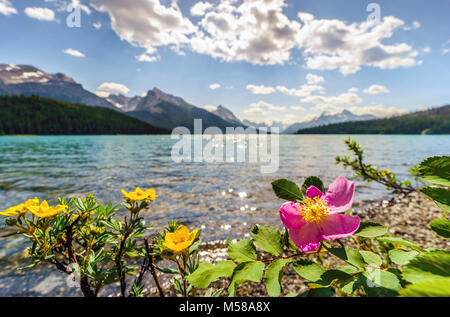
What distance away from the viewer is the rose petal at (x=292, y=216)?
0.90 metres

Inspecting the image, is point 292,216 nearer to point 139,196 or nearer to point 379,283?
point 379,283

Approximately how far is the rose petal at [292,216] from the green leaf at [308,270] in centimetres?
15

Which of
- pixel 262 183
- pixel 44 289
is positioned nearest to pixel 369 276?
pixel 44 289

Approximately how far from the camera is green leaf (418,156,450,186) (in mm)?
755

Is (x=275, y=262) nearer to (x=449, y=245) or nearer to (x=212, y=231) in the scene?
(x=212, y=231)

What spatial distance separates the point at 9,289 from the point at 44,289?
2.46 feet

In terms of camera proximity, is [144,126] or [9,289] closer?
[9,289]

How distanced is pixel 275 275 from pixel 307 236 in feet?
0.70

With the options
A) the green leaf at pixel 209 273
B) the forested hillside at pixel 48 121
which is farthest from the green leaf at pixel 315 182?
the forested hillside at pixel 48 121

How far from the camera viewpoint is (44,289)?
464 cm

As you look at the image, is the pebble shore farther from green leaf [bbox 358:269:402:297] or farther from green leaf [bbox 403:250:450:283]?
green leaf [bbox 403:250:450:283]

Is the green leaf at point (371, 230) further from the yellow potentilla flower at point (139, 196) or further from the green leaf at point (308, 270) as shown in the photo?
the yellow potentilla flower at point (139, 196)

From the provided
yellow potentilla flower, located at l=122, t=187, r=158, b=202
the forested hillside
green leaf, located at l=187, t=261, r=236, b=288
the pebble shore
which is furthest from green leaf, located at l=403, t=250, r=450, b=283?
the forested hillside

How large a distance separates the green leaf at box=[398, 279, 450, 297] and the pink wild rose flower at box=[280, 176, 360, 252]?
1.26 feet
